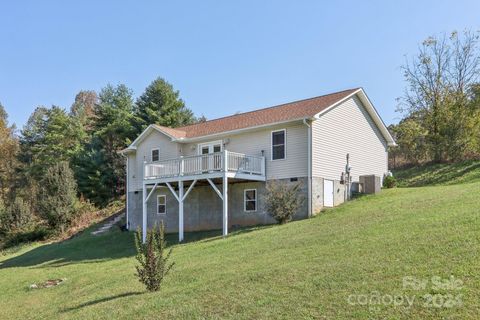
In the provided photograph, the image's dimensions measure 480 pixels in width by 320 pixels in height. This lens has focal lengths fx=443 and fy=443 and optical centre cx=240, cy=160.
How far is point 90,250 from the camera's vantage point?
68.9 ft

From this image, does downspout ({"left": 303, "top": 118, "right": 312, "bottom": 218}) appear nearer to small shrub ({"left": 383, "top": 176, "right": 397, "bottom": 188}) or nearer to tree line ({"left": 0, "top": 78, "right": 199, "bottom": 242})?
small shrub ({"left": 383, "top": 176, "right": 397, "bottom": 188})

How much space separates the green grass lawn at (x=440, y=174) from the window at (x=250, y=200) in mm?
9941

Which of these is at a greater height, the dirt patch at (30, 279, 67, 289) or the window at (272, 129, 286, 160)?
the window at (272, 129, 286, 160)

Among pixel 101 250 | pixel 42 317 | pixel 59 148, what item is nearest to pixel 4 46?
pixel 101 250

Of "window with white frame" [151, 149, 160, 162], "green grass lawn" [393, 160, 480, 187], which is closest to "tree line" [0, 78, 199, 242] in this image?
"window with white frame" [151, 149, 160, 162]

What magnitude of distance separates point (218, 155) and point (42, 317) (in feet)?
34.9

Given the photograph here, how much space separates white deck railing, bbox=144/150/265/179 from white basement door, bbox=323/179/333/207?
2.81 metres

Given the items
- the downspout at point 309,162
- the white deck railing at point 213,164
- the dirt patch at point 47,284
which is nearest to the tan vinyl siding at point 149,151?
the white deck railing at point 213,164

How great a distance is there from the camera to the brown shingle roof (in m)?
20.0

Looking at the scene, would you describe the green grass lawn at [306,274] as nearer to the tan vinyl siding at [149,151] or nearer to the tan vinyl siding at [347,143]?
the tan vinyl siding at [347,143]

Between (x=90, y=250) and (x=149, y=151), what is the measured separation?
21.8 feet

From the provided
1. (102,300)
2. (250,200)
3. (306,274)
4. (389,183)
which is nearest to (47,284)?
(102,300)

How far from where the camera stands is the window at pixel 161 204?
24.4 metres

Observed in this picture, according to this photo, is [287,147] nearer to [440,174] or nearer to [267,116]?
[267,116]
